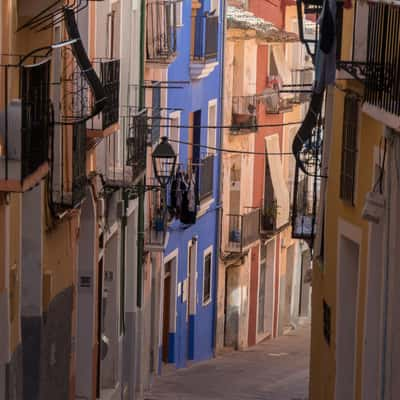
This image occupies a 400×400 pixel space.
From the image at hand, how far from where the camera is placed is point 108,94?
61.4ft

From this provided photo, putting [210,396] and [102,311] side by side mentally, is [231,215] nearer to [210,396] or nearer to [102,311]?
[210,396]

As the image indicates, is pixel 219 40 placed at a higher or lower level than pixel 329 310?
higher

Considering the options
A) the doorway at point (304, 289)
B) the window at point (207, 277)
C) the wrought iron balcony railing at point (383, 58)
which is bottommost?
the doorway at point (304, 289)

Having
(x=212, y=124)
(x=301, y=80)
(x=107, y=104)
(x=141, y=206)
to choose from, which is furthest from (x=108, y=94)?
(x=301, y=80)

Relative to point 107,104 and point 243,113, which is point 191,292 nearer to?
point 243,113

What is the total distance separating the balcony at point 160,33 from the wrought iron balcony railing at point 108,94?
5555 millimetres

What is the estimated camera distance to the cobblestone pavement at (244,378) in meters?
24.7

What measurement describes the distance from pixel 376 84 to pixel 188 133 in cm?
1650

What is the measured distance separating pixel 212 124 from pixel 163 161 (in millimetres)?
5981

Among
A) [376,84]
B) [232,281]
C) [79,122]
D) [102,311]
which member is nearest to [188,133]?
[232,281]

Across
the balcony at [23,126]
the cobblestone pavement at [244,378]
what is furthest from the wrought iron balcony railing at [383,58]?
the cobblestone pavement at [244,378]

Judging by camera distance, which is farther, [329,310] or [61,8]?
[329,310]

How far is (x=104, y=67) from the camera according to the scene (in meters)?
18.8

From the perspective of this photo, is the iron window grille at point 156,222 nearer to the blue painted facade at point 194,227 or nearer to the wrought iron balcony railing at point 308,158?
the blue painted facade at point 194,227
